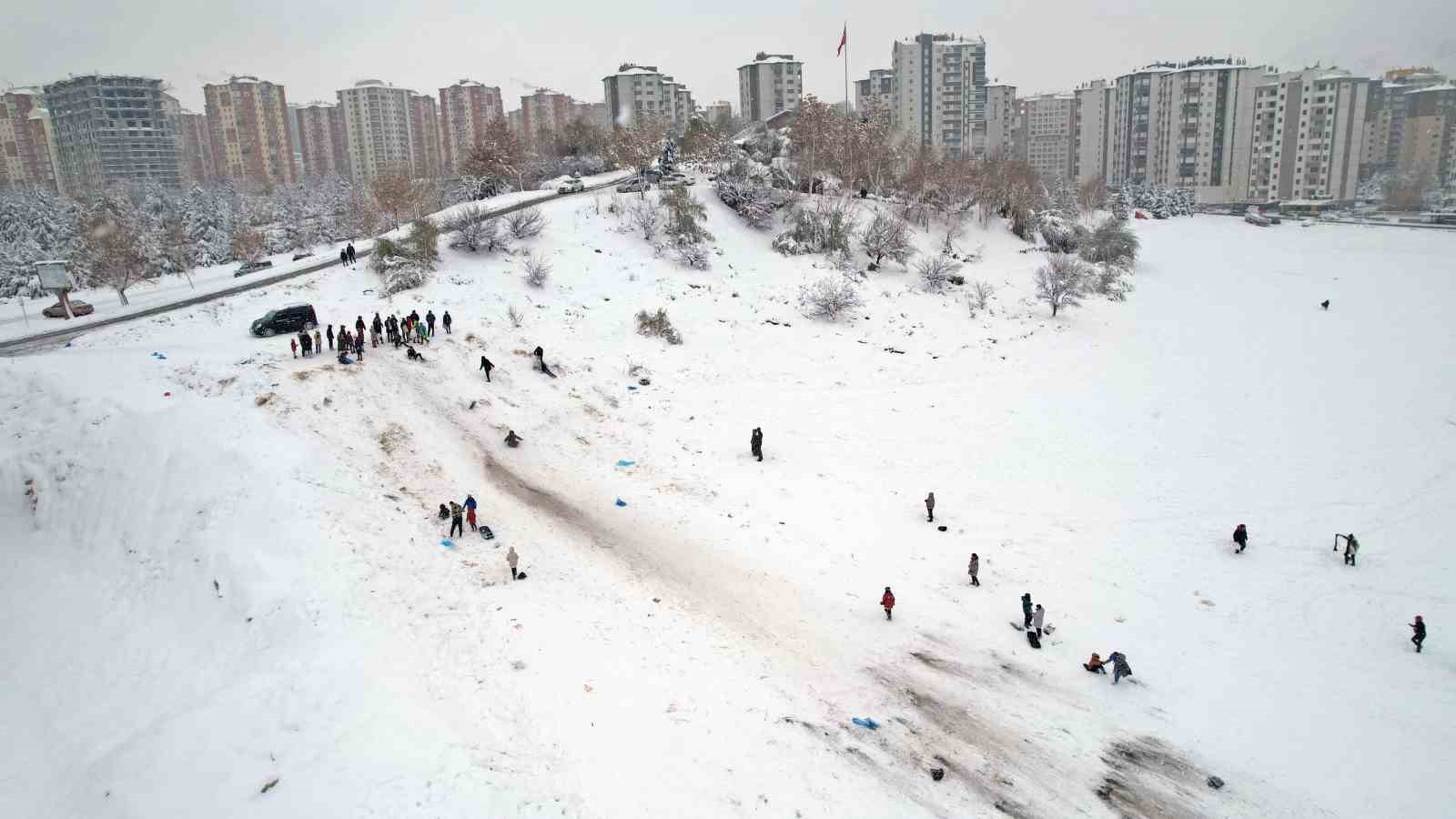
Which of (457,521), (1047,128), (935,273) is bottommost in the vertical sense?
(457,521)

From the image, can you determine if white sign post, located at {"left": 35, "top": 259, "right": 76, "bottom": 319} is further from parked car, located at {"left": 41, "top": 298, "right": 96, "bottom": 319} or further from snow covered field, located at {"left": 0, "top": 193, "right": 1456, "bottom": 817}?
snow covered field, located at {"left": 0, "top": 193, "right": 1456, "bottom": 817}

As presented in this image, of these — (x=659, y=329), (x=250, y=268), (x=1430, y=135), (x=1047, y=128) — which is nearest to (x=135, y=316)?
(x=250, y=268)

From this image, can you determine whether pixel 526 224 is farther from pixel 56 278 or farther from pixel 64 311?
pixel 64 311

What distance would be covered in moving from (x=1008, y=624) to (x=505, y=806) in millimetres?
11060

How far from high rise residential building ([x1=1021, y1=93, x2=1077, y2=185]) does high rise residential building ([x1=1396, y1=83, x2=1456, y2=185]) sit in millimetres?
49797

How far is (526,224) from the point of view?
132 feet

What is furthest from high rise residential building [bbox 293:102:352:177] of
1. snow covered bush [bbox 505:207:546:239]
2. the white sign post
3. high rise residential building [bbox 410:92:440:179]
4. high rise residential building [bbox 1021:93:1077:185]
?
high rise residential building [bbox 1021:93:1077:185]

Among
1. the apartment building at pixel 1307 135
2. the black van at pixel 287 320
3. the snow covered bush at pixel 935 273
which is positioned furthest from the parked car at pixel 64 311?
the apartment building at pixel 1307 135

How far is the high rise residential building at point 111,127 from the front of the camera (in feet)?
369

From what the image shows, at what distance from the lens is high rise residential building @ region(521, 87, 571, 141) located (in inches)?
5443

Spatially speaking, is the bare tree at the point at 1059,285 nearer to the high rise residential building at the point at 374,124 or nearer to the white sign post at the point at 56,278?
the white sign post at the point at 56,278

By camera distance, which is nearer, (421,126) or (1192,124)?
(1192,124)

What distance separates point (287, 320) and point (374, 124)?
126 metres

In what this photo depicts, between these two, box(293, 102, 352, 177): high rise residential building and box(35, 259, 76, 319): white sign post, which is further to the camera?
box(293, 102, 352, 177): high rise residential building
